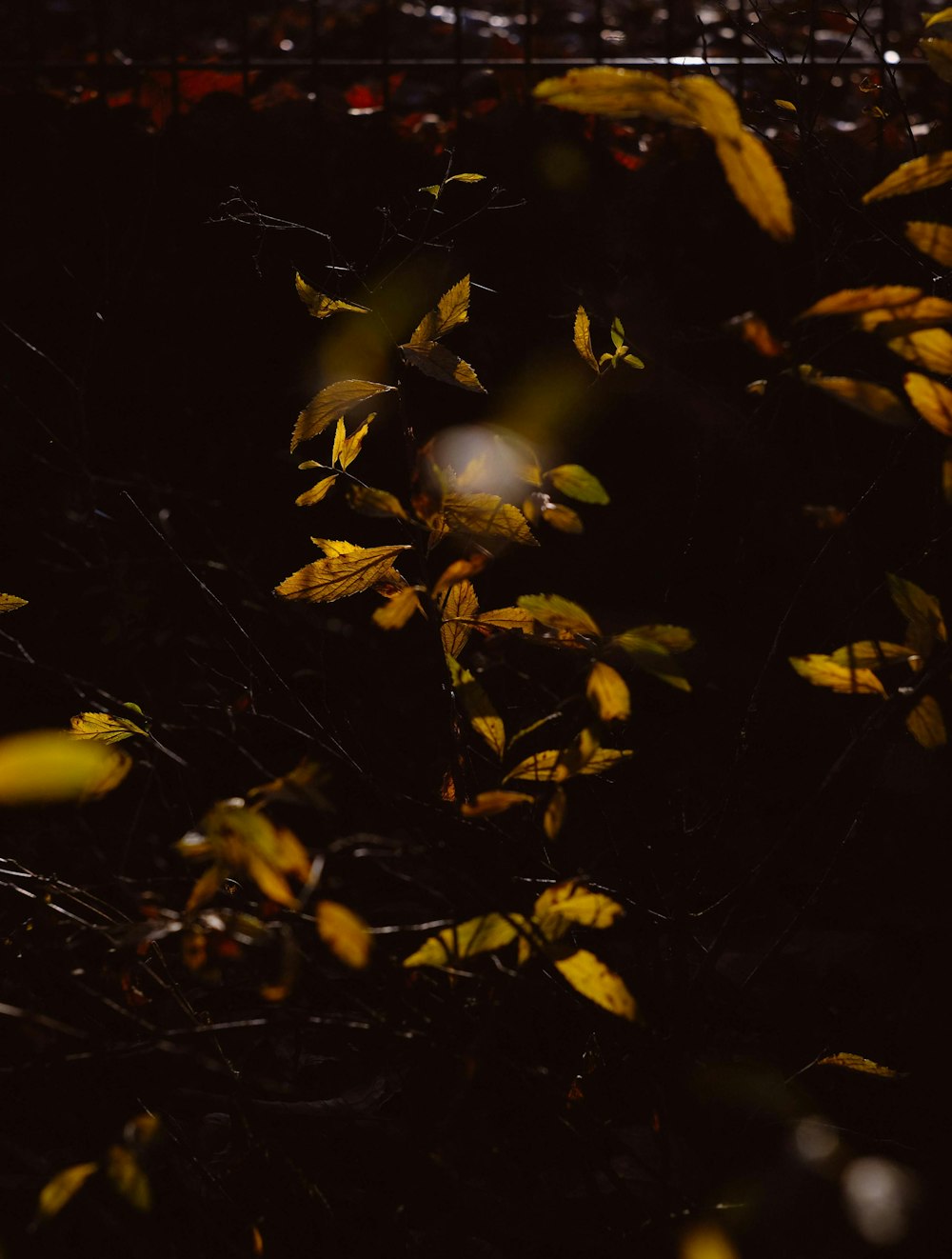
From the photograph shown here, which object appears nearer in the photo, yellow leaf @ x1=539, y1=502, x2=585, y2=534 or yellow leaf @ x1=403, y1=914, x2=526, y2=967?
yellow leaf @ x1=403, y1=914, x2=526, y2=967

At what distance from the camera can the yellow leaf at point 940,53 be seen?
88cm

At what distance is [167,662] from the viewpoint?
2.31 m

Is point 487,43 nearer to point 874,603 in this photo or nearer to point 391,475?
point 391,475

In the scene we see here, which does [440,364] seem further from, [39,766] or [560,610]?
[39,766]

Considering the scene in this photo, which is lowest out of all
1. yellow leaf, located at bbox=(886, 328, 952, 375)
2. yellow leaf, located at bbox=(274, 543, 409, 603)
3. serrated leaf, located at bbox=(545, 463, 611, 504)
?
yellow leaf, located at bbox=(274, 543, 409, 603)

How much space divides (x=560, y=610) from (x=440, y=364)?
14.2 inches

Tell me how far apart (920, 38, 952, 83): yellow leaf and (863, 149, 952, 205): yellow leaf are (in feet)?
0.37

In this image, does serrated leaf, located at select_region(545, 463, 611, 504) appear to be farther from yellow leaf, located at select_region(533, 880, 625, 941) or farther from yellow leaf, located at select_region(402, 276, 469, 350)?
yellow leaf, located at select_region(533, 880, 625, 941)

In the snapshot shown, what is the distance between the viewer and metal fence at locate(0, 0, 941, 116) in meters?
2.62

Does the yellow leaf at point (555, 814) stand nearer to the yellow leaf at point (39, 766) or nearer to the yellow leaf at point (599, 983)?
the yellow leaf at point (599, 983)

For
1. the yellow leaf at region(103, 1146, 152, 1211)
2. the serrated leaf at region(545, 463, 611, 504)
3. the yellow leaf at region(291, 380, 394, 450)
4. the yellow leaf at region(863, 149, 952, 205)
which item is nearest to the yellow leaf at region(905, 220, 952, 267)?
the yellow leaf at region(863, 149, 952, 205)

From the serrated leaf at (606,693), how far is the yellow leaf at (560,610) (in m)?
0.05

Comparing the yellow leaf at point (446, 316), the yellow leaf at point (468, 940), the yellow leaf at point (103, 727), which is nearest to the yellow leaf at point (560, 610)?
the yellow leaf at point (468, 940)

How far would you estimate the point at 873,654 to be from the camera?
1012 mm
